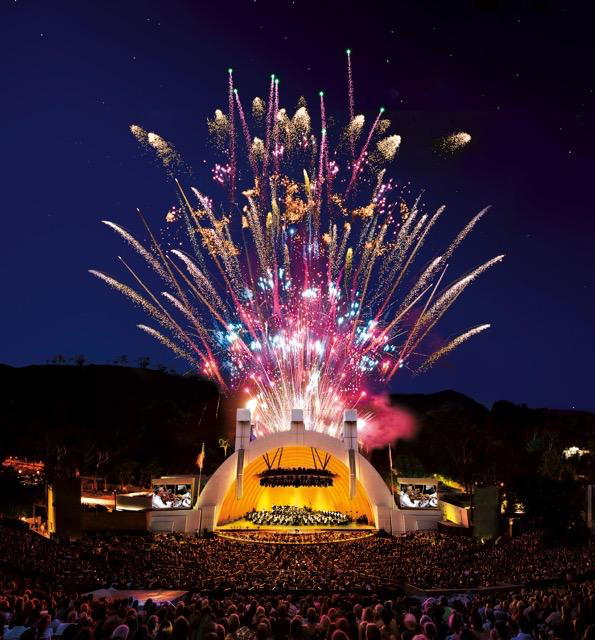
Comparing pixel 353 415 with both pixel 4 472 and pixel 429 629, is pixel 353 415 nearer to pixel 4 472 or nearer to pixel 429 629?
pixel 4 472

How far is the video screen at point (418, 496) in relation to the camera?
125 feet

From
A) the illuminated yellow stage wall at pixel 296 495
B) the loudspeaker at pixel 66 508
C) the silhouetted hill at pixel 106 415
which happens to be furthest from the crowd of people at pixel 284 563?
the silhouetted hill at pixel 106 415

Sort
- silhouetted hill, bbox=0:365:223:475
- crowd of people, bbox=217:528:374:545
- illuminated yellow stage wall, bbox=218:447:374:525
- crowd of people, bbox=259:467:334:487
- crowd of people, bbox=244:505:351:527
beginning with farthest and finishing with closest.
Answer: silhouetted hill, bbox=0:365:223:475 < illuminated yellow stage wall, bbox=218:447:374:525 < crowd of people, bbox=259:467:334:487 < crowd of people, bbox=244:505:351:527 < crowd of people, bbox=217:528:374:545

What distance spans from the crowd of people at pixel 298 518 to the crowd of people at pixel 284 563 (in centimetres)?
648

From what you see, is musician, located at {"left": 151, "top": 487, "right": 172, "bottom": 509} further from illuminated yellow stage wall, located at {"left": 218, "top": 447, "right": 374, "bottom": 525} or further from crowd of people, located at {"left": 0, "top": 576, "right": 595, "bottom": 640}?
crowd of people, located at {"left": 0, "top": 576, "right": 595, "bottom": 640}

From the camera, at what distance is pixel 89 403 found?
102562 mm

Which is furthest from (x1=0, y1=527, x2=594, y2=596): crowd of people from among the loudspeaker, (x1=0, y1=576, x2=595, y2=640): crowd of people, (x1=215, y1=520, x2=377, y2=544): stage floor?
(x1=0, y1=576, x2=595, y2=640): crowd of people

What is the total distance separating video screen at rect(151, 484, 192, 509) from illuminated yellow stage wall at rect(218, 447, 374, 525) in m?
2.56

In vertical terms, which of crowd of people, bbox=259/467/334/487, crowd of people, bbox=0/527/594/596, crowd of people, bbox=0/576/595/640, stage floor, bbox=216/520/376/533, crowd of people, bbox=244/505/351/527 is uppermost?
crowd of people, bbox=0/576/595/640

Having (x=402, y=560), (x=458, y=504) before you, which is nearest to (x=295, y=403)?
(x=458, y=504)

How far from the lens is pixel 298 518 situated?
126 feet

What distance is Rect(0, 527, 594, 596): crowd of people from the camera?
1962cm

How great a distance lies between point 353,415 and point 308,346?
7.46m

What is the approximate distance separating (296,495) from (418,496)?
11.6 metres
